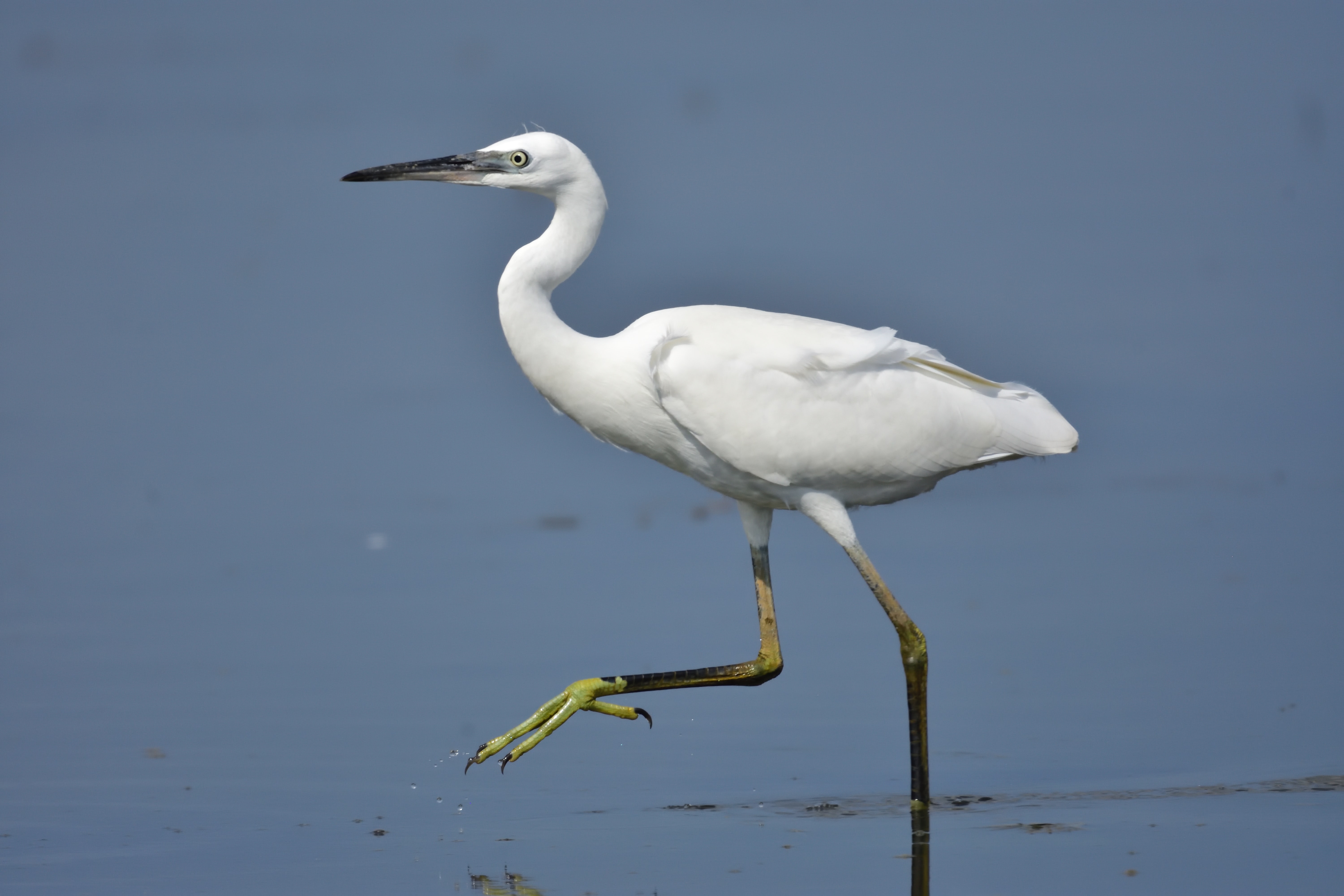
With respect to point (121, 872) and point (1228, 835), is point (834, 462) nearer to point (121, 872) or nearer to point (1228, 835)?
point (1228, 835)

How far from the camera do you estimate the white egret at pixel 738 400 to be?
789cm

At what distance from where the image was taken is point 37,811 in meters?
7.73

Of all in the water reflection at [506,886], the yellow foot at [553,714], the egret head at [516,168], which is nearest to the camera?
the water reflection at [506,886]

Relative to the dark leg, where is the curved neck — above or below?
above

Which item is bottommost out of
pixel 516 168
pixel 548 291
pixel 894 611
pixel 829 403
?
pixel 894 611

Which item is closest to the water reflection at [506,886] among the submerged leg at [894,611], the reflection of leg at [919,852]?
the reflection of leg at [919,852]

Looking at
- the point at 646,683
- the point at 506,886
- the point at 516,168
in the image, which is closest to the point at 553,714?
the point at 646,683

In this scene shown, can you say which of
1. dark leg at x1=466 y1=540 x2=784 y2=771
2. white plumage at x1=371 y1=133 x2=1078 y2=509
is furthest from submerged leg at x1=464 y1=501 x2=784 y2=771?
white plumage at x1=371 y1=133 x2=1078 y2=509

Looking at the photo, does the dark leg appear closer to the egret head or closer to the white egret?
the white egret

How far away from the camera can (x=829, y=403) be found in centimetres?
812

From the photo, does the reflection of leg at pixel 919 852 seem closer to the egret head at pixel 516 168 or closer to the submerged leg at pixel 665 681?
the submerged leg at pixel 665 681

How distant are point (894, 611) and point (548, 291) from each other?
89.8 inches

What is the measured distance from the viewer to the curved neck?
8.01 metres

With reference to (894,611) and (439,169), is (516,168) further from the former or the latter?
(894,611)
